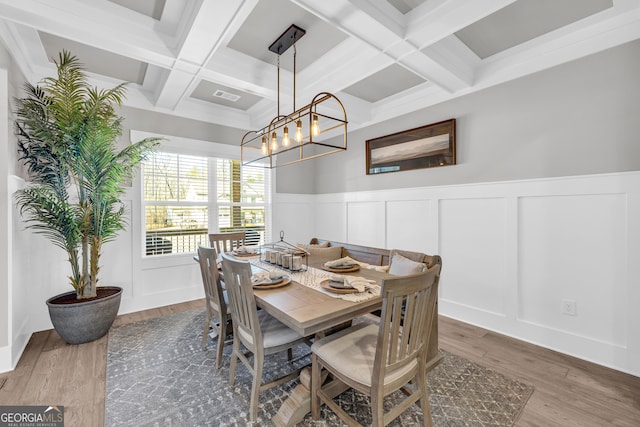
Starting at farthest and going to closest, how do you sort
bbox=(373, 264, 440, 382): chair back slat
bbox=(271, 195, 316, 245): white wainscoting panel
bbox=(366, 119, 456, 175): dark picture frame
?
bbox=(271, 195, 316, 245): white wainscoting panel → bbox=(366, 119, 456, 175): dark picture frame → bbox=(373, 264, 440, 382): chair back slat

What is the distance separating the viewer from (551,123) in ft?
8.21

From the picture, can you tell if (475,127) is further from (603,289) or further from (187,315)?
(187,315)

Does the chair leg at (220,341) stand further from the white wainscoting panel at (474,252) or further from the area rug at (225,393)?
the white wainscoting panel at (474,252)

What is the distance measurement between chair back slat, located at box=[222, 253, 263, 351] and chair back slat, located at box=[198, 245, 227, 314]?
318mm

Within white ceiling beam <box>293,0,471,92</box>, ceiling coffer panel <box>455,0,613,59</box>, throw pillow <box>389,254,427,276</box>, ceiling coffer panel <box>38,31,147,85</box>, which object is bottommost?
throw pillow <box>389,254,427,276</box>

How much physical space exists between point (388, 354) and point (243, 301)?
35.4 inches

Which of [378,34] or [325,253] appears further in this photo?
[325,253]

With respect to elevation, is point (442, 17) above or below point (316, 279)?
above

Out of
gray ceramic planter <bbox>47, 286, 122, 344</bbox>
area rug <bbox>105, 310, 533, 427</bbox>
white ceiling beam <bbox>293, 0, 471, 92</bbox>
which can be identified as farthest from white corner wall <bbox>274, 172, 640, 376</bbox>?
gray ceramic planter <bbox>47, 286, 122, 344</bbox>

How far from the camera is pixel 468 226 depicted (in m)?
→ 3.07

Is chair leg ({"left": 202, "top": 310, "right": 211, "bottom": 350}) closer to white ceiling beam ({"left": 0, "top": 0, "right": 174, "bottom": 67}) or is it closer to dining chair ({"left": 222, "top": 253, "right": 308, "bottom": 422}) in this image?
dining chair ({"left": 222, "top": 253, "right": 308, "bottom": 422})

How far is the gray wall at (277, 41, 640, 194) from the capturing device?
217 cm

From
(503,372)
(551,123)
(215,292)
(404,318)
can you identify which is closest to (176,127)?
(215,292)

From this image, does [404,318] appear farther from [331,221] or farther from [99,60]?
[99,60]
